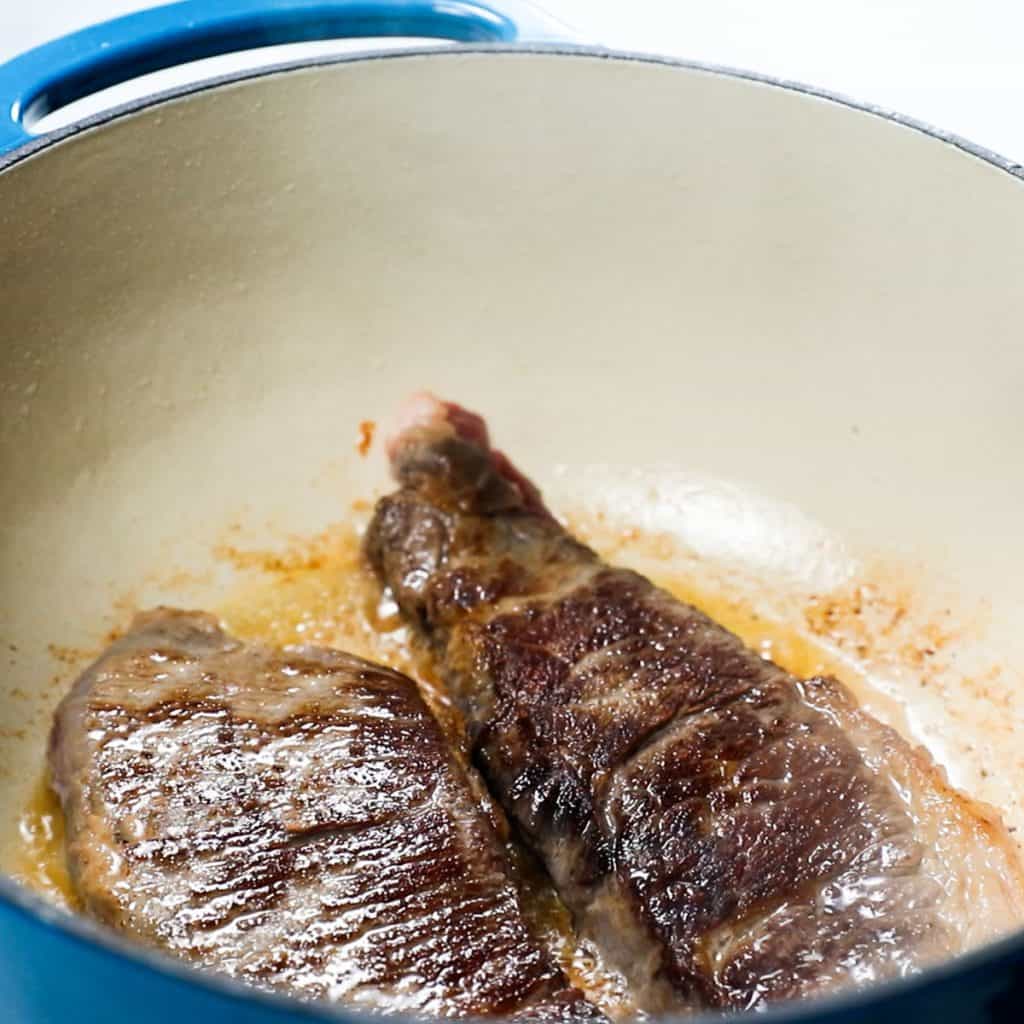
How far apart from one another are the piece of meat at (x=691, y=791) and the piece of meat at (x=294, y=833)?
14 centimetres

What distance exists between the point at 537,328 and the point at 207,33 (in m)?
0.84

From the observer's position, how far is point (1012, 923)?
1.78 m

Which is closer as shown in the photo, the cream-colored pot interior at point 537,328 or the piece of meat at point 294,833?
the piece of meat at point 294,833

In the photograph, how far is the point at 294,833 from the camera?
1.84 m

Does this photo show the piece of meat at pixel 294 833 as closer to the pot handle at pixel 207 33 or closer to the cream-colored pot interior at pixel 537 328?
the cream-colored pot interior at pixel 537 328

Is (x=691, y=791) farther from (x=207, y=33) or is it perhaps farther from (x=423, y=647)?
(x=207, y=33)

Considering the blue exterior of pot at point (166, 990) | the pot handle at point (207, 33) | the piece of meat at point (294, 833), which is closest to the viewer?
the blue exterior of pot at point (166, 990)

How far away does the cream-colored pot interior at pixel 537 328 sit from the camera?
7.96 ft

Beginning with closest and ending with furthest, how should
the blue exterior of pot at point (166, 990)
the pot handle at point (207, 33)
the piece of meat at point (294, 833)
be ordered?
1. the blue exterior of pot at point (166, 990)
2. the piece of meat at point (294, 833)
3. the pot handle at point (207, 33)

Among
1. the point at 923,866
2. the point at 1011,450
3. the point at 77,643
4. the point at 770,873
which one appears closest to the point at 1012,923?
the point at 923,866

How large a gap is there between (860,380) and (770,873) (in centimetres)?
116

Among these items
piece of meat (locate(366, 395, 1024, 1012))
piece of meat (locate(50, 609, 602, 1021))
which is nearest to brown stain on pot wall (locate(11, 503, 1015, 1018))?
piece of meat (locate(366, 395, 1024, 1012))

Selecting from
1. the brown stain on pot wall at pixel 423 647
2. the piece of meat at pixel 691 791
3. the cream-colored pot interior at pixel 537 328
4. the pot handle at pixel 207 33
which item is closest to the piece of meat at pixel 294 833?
the piece of meat at pixel 691 791

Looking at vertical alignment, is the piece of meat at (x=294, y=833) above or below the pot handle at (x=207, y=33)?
below
